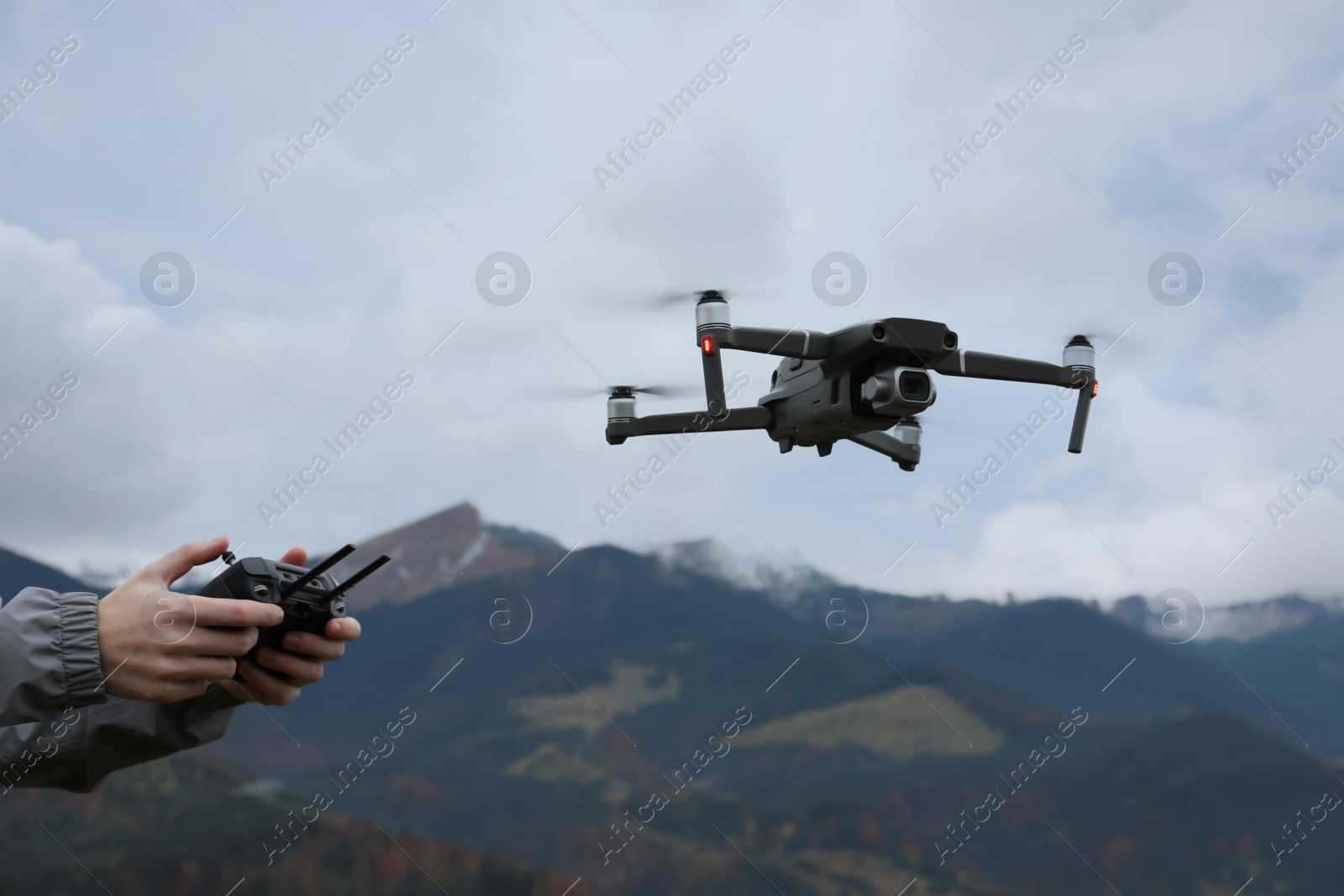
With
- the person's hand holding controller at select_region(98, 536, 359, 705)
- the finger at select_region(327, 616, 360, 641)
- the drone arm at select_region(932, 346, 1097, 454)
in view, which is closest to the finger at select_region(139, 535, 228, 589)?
the person's hand holding controller at select_region(98, 536, 359, 705)

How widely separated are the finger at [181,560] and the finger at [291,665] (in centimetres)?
34

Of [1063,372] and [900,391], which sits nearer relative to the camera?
[900,391]

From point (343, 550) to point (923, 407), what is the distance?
93.4 inches

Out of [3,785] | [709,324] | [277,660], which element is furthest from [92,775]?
[709,324]

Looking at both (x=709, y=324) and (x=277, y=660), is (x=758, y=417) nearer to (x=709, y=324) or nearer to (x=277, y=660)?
(x=709, y=324)

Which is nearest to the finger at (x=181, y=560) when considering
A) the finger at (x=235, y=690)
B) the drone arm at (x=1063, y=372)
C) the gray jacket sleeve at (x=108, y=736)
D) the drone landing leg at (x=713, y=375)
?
the finger at (x=235, y=690)

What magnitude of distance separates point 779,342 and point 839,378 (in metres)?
0.30

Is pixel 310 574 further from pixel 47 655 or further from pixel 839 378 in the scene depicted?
pixel 839 378

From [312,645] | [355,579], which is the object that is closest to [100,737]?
[312,645]

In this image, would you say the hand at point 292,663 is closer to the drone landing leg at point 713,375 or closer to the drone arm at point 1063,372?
the drone landing leg at point 713,375

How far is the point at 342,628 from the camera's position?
2164 millimetres

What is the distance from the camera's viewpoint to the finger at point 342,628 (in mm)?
2158

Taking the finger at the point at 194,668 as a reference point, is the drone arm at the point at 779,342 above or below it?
above

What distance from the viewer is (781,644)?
22.9 m
